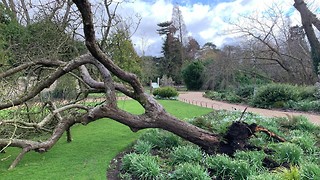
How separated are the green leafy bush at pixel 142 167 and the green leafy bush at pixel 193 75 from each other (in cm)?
2397

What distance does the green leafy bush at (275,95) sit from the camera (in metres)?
13.4

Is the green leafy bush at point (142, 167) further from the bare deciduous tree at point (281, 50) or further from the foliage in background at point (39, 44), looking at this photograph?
the bare deciduous tree at point (281, 50)

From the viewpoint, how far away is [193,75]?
28875 mm

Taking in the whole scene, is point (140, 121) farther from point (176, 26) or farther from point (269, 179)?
point (176, 26)

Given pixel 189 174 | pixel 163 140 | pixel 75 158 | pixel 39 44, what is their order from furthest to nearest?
1. pixel 39 44
2. pixel 163 140
3. pixel 75 158
4. pixel 189 174

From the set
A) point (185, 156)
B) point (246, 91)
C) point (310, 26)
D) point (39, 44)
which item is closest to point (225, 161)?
point (185, 156)

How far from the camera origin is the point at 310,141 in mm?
5484

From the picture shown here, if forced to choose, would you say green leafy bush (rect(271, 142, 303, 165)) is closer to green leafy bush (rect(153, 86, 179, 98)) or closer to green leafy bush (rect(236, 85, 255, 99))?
green leafy bush (rect(236, 85, 255, 99))

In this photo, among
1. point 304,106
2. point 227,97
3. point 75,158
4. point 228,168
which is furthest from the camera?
point 227,97

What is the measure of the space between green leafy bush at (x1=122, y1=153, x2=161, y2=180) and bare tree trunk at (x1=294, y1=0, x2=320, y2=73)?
15.3 meters

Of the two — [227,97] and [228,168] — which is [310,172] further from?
[227,97]

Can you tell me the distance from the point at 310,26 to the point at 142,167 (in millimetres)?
16107

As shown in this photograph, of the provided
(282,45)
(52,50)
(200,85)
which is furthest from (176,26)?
(52,50)

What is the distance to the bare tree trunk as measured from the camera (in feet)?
52.9
